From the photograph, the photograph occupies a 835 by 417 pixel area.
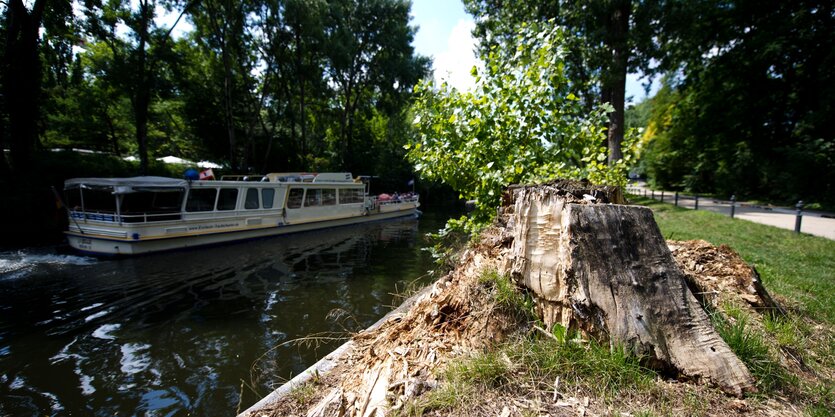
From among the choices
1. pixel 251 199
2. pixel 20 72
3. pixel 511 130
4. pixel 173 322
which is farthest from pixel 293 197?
pixel 511 130

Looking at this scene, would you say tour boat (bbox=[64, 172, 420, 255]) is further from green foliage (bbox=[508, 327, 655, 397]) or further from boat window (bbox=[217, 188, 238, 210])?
green foliage (bbox=[508, 327, 655, 397])

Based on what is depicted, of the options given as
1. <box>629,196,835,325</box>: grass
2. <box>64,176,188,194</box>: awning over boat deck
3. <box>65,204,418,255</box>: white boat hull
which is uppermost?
<box>64,176,188,194</box>: awning over boat deck

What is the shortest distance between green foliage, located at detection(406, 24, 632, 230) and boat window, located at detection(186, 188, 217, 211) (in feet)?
38.4

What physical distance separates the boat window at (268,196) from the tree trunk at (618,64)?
1431 centimetres

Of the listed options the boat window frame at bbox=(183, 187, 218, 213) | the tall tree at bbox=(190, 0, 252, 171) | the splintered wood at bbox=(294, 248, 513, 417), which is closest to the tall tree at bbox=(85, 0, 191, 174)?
the tall tree at bbox=(190, 0, 252, 171)

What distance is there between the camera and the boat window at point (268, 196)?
1554 cm

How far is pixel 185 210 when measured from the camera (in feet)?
42.4

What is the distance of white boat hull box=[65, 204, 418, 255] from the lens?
11.4m

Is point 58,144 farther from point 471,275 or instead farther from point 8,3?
point 471,275

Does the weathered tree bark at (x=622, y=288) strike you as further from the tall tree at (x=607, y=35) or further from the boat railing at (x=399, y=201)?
the boat railing at (x=399, y=201)

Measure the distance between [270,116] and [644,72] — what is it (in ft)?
79.3

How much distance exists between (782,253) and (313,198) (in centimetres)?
1685

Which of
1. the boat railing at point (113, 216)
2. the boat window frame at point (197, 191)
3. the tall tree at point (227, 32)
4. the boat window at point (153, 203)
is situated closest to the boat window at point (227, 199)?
the boat window frame at point (197, 191)

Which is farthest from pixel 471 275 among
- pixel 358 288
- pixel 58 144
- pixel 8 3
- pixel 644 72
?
pixel 58 144
